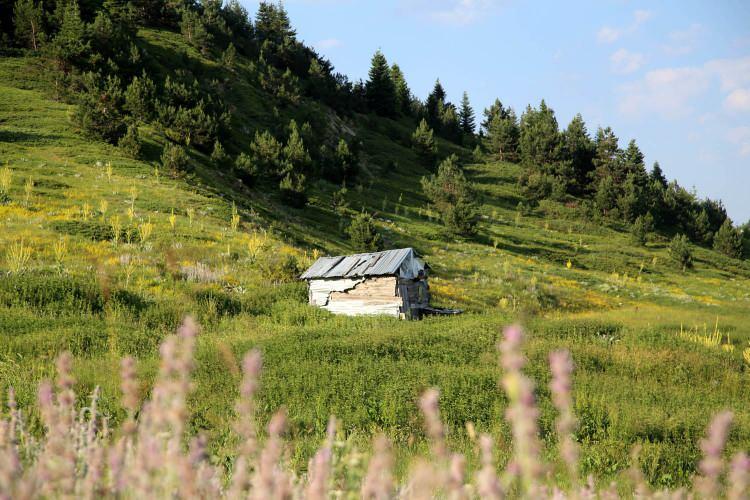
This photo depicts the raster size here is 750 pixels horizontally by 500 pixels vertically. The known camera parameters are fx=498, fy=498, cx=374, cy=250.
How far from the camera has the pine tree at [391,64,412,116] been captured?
95.7 m

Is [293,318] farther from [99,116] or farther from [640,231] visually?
[640,231]

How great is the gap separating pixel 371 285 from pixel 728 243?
63724mm

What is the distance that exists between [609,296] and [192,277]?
25194 millimetres

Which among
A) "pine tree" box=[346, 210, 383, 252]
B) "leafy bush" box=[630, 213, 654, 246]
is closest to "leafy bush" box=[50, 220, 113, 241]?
"pine tree" box=[346, 210, 383, 252]

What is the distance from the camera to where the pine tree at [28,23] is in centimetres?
4512

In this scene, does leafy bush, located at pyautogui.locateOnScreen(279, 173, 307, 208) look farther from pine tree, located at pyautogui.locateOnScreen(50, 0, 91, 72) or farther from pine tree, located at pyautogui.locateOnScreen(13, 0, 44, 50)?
pine tree, located at pyautogui.locateOnScreen(13, 0, 44, 50)

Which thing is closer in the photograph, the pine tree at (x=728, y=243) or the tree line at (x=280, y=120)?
the tree line at (x=280, y=120)

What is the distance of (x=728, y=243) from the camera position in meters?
63.0

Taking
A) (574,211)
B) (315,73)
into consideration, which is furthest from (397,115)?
(574,211)

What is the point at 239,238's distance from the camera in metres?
24.4

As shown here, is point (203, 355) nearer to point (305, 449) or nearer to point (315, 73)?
point (305, 449)

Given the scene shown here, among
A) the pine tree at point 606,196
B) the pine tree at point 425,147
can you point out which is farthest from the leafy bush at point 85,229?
the pine tree at point 606,196

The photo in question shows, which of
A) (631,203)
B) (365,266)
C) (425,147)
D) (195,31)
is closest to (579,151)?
(631,203)

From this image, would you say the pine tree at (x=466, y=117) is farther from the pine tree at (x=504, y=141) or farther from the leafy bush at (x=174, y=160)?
the leafy bush at (x=174, y=160)
